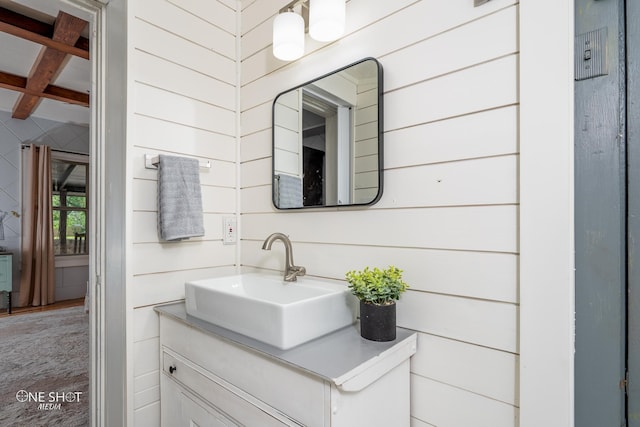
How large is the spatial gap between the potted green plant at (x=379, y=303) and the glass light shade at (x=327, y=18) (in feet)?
2.84

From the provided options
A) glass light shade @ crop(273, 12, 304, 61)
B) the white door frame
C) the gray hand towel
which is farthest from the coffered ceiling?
glass light shade @ crop(273, 12, 304, 61)

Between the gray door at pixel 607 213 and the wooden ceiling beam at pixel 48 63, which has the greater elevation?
the wooden ceiling beam at pixel 48 63

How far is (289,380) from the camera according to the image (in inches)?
32.1

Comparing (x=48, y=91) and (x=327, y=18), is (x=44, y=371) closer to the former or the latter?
(x=48, y=91)

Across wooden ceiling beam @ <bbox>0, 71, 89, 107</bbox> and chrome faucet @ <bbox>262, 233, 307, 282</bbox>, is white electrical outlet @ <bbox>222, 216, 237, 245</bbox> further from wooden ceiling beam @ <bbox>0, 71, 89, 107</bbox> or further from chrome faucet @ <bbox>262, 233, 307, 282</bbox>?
wooden ceiling beam @ <bbox>0, 71, 89, 107</bbox>

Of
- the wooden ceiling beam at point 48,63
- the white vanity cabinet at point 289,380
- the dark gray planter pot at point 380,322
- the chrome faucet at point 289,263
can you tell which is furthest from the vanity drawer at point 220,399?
the wooden ceiling beam at point 48,63

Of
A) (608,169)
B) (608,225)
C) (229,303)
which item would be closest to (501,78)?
(608,169)

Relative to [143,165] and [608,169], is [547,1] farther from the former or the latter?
[143,165]

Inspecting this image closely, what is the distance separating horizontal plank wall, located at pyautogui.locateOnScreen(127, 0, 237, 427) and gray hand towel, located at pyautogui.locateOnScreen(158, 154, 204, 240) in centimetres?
8

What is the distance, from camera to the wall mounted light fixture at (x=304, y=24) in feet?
3.71

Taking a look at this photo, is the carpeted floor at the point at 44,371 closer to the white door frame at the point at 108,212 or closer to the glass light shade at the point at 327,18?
the white door frame at the point at 108,212

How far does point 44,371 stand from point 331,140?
275 centimetres

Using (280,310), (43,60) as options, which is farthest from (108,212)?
(43,60)

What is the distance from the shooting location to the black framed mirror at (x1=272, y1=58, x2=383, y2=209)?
3.66 feet
